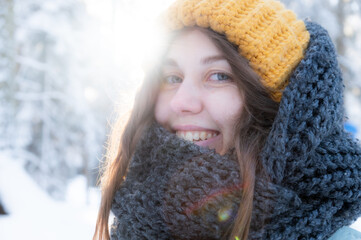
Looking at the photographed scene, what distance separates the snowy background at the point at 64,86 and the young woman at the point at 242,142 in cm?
49

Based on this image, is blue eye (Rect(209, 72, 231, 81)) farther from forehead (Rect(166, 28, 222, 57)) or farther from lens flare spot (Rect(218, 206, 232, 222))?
lens flare spot (Rect(218, 206, 232, 222))

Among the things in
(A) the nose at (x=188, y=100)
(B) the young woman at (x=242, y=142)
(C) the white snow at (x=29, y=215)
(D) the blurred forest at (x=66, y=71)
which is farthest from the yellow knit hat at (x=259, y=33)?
(D) the blurred forest at (x=66, y=71)

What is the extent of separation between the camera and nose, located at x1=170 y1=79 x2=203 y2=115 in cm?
163

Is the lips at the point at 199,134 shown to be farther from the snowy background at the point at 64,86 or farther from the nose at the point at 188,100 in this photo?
the snowy background at the point at 64,86

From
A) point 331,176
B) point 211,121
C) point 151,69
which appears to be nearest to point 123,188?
point 211,121

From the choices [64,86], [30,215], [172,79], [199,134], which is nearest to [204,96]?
[199,134]

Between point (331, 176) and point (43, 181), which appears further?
point (43, 181)

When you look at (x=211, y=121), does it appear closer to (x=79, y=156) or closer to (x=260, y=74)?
(x=260, y=74)

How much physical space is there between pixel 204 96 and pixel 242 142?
325 mm

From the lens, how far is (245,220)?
4.39 ft

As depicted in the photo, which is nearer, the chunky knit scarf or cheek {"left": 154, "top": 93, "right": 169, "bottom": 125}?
the chunky knit scarf

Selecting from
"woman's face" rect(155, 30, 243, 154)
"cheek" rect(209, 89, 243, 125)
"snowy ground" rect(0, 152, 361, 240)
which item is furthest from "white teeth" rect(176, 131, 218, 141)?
"snowy ground" rect(0, 152, 361, 240)

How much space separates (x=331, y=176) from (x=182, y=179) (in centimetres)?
67

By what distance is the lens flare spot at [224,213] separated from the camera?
139 centimetres
